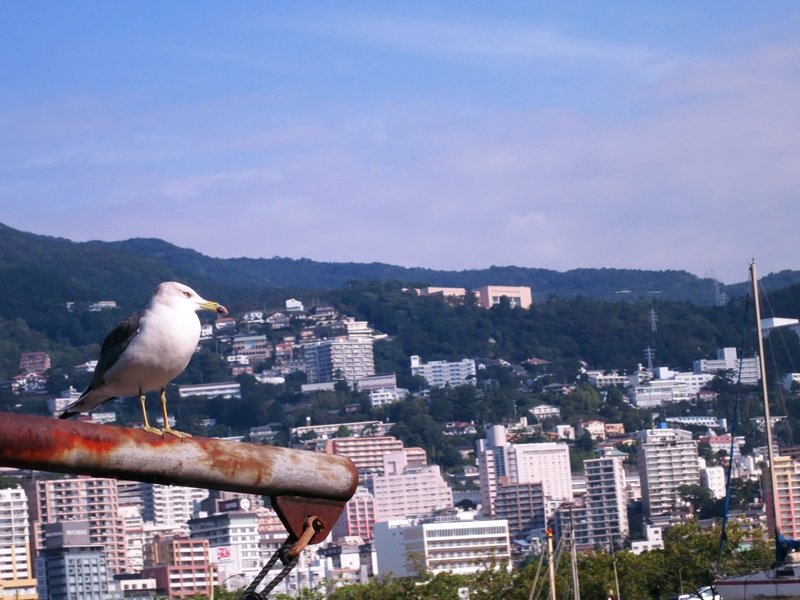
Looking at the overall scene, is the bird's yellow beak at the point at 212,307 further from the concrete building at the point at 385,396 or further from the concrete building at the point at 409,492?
the concrete building at the point at 385,396

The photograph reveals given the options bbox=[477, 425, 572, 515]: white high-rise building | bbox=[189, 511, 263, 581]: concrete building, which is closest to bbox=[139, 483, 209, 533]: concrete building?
bbox=[477, 425, 572, 515]: white high-rise building

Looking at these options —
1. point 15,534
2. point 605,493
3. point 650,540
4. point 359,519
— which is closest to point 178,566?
point 15,534

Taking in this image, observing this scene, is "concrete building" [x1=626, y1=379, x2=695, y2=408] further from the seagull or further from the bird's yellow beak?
the seagull

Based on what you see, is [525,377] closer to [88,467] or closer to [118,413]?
[118,413]

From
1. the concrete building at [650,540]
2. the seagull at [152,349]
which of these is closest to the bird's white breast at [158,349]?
the seagull at [152,349]

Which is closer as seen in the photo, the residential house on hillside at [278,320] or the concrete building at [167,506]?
the concrete building at [167,506]
